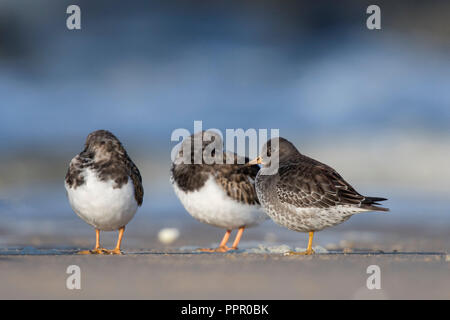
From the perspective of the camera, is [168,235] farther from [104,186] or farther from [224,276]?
[224,276]

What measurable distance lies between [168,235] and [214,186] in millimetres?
2533

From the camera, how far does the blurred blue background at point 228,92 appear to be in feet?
48.9

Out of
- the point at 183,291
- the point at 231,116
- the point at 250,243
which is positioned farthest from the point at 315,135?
the point at 183,291

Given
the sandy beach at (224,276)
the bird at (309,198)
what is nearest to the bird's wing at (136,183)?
the sandy beach at (224,276)

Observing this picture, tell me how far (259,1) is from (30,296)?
79.0ft

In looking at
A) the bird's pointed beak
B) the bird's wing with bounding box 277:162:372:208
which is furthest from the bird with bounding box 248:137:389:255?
the bird's pointed beak

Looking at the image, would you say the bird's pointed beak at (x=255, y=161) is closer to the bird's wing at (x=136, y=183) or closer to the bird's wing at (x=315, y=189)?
the bird's wing at (x=315, y=189)

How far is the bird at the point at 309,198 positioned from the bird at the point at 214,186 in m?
0.46

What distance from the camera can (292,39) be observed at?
27141 mm

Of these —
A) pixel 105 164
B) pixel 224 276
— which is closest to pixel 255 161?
pixel 105 164

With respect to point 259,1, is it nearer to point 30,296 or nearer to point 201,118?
point 201,118

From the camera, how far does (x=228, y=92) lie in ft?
76.6

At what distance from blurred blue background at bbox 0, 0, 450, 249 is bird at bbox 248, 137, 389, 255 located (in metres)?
2.99

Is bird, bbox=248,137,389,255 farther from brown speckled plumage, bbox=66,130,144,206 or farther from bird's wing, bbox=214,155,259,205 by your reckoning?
brown speckled plumage, bbox=66,130,144,206
